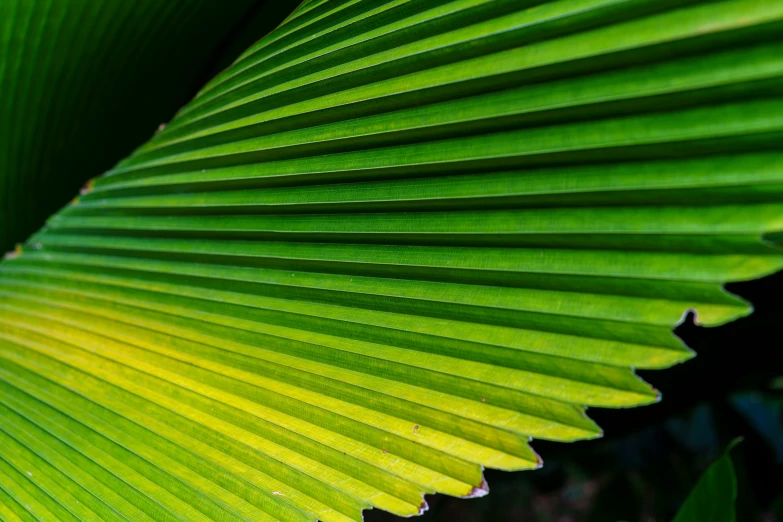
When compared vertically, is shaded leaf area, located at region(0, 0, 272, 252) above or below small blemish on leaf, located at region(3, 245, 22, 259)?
above

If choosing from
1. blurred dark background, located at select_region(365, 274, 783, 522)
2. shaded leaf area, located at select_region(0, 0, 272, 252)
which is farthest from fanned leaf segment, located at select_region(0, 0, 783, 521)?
blurred dark background, located at select_region(365, 274, 783, 522)

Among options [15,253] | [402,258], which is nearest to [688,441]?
[402,258]

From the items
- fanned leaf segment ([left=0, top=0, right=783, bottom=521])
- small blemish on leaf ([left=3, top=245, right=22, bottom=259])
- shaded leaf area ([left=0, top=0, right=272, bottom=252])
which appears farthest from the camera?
small blemish on leaf ([left=3, top=245, right=22, bottom=259])

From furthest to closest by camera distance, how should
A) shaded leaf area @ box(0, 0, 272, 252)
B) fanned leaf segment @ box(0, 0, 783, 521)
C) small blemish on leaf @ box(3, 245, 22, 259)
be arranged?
1. small blemish on leaf @ box(3, 245, 22, 259)
2. shaded leaf area @ box(0, 0, 272, 252)
3. fanned leaf segment @ box(0, 0, 783, 521)

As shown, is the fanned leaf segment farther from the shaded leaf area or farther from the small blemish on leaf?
the small blemish on leaf

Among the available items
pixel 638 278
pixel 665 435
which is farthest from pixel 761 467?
pixel 638 278

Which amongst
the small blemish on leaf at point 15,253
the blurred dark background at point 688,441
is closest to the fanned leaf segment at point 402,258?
the small blemish on leaf at point 15,253
